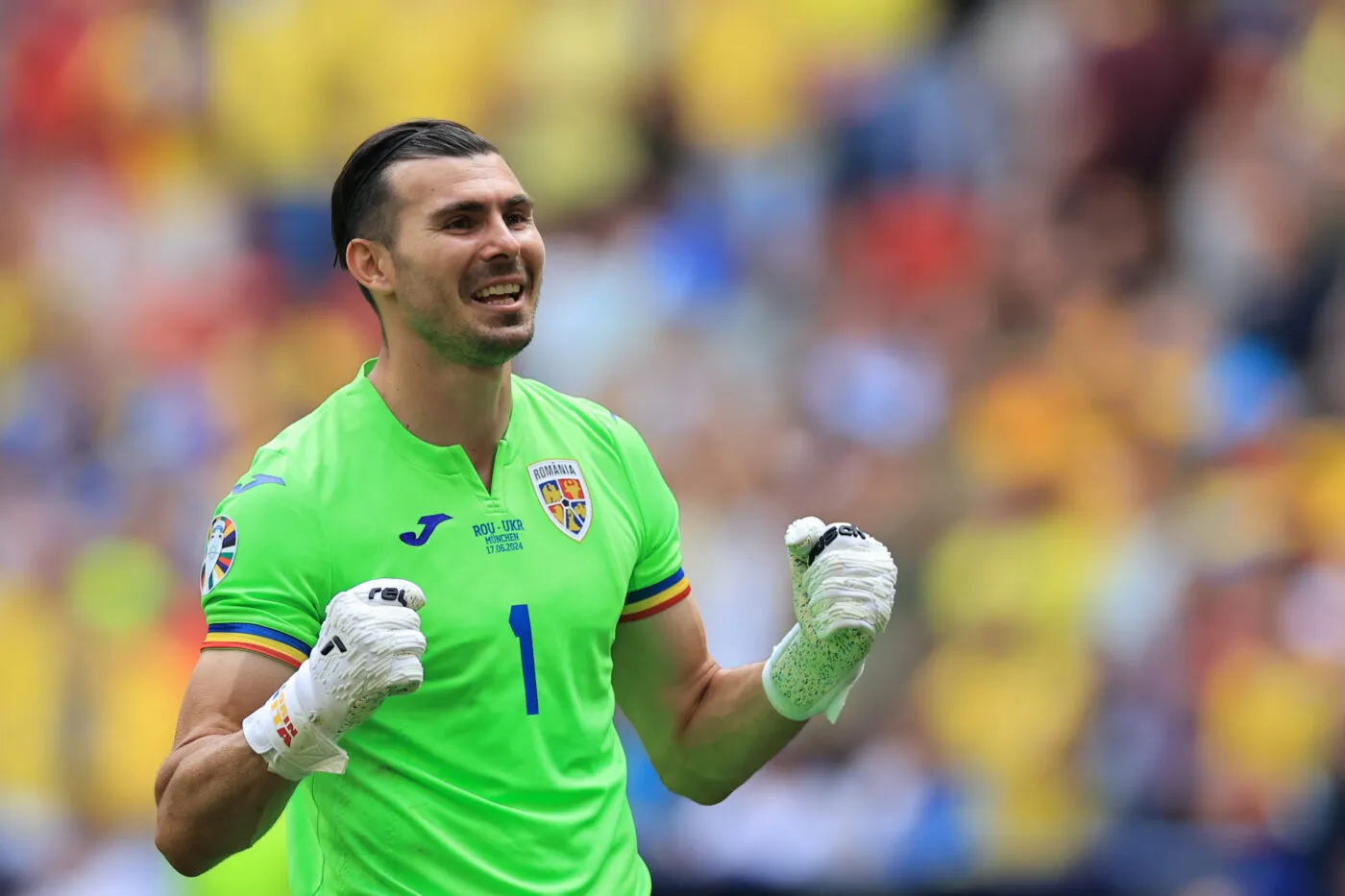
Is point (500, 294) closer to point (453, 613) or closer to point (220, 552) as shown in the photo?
point (453, 613)

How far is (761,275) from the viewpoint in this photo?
29.3 ft

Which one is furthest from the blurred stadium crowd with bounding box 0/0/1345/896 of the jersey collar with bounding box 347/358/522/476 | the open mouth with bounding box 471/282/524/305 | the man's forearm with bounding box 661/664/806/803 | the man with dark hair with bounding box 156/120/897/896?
the open mouth with bounding box 471/282/524/305

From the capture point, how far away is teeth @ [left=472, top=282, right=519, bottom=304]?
392 cm

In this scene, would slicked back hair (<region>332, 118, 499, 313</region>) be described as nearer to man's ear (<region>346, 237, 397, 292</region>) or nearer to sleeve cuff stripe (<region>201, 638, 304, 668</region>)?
man's ear (<region>346, 237, 397, 292</region>)

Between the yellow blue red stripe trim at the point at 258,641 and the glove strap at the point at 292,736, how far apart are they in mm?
171

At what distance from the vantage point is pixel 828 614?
3965 millimetres

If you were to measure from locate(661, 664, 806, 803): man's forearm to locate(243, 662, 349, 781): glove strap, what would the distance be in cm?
113

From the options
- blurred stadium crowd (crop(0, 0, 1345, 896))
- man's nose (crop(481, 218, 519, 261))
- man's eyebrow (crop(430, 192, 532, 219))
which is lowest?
blurred stadium crowd (crop(0, 0, 1345, 896))

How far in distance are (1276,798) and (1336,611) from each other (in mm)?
833

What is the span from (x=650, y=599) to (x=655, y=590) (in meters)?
0.03

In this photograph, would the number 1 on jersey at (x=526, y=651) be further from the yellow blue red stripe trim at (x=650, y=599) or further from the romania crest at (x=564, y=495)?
the yellow blue red stripe trim at (x=650, y=599)

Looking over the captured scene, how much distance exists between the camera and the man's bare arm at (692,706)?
13.9ft

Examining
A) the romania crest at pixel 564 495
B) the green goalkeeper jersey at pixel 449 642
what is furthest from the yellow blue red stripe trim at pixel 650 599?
the romania crest at pixel 564 495

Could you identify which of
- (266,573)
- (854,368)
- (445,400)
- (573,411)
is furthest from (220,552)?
(854,368)
